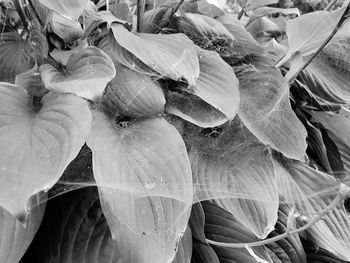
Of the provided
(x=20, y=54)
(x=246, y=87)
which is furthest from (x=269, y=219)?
(x=20, y=54)

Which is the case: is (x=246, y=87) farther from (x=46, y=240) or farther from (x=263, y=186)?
(x=46, y=240)

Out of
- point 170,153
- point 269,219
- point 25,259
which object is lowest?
point 25,259

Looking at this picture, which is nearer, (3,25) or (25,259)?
(25,259)

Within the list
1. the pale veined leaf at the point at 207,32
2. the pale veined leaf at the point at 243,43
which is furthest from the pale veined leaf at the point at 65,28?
the pale veined leaf at the point at 243,43

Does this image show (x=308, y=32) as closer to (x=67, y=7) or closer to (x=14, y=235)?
(x=67, y=7)

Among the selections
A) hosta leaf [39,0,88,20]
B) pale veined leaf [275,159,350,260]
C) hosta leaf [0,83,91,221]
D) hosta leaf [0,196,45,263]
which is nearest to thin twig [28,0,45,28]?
hosta leaf [39,0,88,20]
